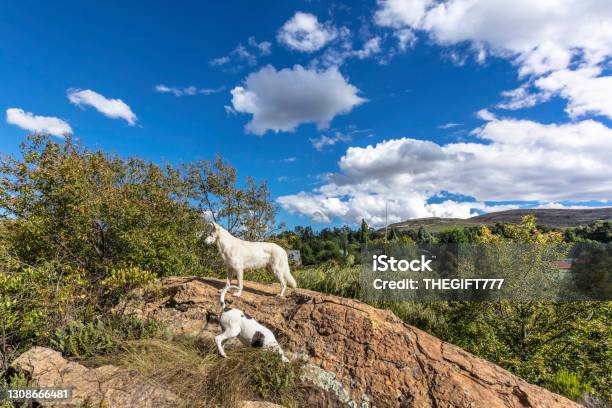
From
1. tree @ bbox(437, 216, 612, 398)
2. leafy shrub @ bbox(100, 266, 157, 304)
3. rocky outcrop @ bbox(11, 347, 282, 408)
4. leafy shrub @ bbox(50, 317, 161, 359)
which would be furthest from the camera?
tree @ bbox(437, 216, 612, 398)

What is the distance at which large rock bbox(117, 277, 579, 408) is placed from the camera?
4.66m

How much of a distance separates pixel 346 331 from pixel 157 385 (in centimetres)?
272

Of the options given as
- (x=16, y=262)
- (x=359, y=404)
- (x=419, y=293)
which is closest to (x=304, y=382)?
(x=359, y=404)

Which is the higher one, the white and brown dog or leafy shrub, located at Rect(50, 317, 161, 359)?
the white and brown dog

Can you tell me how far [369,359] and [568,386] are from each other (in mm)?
4582

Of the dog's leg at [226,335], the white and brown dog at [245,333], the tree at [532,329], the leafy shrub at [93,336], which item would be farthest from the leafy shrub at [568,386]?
the leafy shrub at [93,336]

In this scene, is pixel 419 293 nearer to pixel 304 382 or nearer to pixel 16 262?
pixel 304 382

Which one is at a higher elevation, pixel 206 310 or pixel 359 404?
pixel 206 310

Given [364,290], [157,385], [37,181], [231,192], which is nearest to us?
[157,385]

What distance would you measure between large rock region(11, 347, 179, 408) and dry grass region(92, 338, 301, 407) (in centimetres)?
16

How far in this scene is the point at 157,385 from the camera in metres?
4.27

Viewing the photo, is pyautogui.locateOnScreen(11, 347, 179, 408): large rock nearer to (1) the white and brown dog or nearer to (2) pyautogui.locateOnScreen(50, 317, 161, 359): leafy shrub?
(2) pyautogui.locateOnScreen(50, 317, 161, 359): leafy shrub

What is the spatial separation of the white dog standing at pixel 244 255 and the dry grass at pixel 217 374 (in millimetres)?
1456

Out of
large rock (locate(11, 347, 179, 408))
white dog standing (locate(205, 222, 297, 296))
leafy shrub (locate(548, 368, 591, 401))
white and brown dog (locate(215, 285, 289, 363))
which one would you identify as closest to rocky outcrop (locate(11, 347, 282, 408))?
large rock (locate(11, 347, 179, 408))
